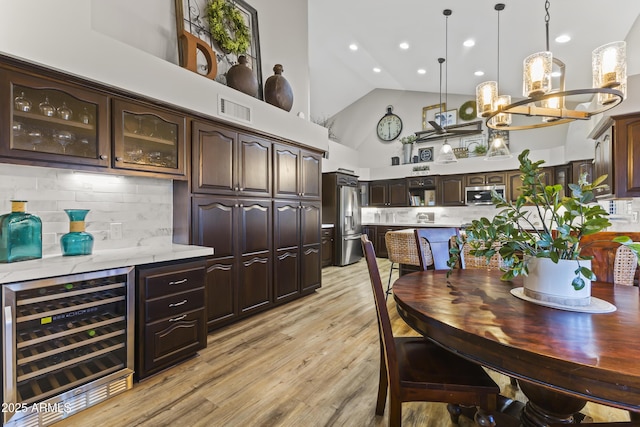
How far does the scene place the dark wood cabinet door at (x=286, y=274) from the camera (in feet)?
11.3

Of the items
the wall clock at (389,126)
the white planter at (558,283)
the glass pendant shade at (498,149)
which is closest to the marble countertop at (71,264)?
the white planter at (558,283)

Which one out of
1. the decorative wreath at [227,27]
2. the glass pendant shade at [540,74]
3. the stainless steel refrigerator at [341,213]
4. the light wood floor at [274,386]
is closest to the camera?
the light wood floor at [274,386]

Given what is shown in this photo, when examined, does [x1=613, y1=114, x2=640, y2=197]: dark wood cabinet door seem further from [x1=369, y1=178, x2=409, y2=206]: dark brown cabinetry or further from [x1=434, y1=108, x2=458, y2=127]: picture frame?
[x1=369, y1=178, x2=409, y2=206]: dark brown cabinetry

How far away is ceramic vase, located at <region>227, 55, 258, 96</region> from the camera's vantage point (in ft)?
9.73

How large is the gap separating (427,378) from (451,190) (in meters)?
6.27

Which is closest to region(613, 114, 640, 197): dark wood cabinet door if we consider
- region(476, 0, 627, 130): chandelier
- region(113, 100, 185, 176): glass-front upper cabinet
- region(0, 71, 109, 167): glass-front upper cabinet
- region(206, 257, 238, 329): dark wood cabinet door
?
region(476, 0, 627, 130): chandelier

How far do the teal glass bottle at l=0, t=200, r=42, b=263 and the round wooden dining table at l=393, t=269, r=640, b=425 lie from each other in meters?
2.28

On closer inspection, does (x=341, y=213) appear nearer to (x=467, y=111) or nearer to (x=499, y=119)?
(x=499, y=119)

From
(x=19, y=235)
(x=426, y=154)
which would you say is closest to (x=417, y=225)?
(x=426, y=154)

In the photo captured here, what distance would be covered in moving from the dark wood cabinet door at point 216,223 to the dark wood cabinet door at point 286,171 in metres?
0.66

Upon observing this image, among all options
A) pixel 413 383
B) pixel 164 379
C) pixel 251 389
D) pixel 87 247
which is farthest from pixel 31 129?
pixel 413 383

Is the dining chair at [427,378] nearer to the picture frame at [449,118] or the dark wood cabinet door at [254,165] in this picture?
the dark wood cabinet door at [254,165]

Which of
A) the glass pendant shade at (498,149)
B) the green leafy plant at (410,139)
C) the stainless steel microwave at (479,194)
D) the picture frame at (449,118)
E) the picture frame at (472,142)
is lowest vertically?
the stainless steel microwave at (479,194)

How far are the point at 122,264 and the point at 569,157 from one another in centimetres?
700
